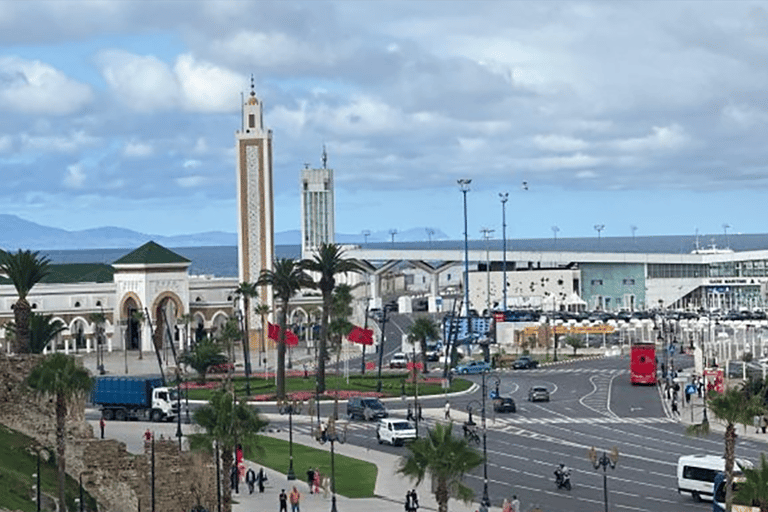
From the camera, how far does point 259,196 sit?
478 feet

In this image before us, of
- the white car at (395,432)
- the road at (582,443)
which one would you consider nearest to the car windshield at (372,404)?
the road at (582,443)

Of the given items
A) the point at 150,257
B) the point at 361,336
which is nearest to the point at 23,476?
the point at 361,336

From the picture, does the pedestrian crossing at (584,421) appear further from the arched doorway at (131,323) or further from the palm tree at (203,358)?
the arched doorway at (131,323)

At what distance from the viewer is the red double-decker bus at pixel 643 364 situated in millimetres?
102438

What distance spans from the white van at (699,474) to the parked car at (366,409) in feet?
96.9

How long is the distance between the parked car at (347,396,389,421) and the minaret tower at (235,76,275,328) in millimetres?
57997

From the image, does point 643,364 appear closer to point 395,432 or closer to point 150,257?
point 395,432

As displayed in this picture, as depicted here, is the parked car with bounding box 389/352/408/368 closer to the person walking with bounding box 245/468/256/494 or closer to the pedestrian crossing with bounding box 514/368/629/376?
the pedestrian crossing with bounding box 514/368/629/376

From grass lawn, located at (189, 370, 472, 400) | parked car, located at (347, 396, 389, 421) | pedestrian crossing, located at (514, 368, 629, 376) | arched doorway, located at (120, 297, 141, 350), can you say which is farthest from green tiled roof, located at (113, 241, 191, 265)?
parked car, located at (347, 396, 389, 421)

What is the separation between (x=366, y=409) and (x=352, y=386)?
1772 centimetres

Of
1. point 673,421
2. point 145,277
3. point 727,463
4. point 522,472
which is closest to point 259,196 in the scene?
point 145,277

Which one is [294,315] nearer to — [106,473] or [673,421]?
[673,421]

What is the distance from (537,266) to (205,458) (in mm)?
137288

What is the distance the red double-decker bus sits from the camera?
10244 centimetres
